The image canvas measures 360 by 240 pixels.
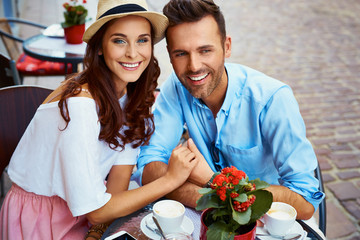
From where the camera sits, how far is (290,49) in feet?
24.9

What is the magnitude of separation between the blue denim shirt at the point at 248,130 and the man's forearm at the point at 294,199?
0.10 ft

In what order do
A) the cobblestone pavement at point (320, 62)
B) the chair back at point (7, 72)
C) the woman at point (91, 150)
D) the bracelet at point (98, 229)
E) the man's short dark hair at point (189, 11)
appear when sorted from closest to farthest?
the woman at point (91, 150), the bracelet at point (98, 229), the man's short dark hair at point (189, 11), the chair back at point (7, 72), the cobblestone pavement at point (320, 62)

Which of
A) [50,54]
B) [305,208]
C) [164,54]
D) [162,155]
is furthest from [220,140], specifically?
[164,54]

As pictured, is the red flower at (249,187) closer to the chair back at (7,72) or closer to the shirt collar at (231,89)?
the shirt collar at (231,89)

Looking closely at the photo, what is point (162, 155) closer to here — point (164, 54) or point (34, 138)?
point (34, 138)

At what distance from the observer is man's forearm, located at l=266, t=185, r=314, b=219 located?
191 centimetres

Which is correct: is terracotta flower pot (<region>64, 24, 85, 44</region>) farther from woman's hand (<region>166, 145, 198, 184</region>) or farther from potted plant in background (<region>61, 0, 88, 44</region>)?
woman's hand (<region>166, 145, 198, 184</region>)

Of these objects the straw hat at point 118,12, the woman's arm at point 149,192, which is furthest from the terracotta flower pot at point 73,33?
the woman's arm at point 149,192

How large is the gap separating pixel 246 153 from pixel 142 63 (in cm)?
80

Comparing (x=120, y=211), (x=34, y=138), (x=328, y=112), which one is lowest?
(x=328, y=112)

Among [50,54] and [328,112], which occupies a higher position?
[50,54]

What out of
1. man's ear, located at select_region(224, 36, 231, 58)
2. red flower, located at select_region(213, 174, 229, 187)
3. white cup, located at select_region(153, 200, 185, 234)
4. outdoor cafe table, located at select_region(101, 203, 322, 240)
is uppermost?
man's ear, located at select_region(224, 36, 231, 58)

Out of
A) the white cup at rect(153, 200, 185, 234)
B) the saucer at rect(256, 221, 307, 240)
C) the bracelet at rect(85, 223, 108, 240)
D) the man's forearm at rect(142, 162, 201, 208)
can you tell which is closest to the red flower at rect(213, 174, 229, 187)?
the white cup at rect(153, 200, 185, 234)

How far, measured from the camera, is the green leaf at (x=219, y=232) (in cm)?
137
